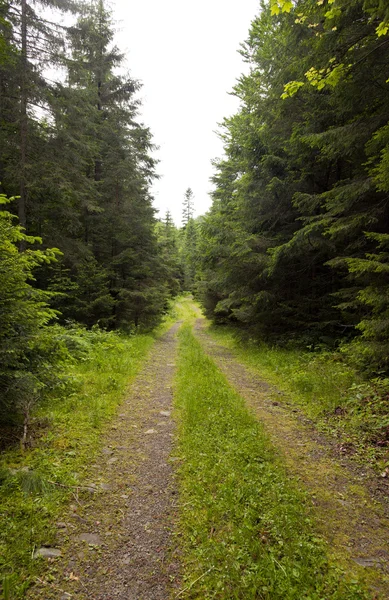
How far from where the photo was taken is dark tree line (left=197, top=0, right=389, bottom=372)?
18.6 feet

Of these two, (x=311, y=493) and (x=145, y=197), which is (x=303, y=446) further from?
(x=145, y=197)

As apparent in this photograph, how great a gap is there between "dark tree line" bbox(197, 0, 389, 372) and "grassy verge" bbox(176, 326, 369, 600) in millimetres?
3558

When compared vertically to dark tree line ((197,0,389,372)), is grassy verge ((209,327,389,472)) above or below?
below

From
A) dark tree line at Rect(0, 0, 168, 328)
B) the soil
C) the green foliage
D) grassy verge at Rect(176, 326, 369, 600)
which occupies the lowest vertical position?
the soil

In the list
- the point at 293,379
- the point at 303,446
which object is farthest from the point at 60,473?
the point at 293,379

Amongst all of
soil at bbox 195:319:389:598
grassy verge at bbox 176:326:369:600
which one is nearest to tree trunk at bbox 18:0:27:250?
grassy verge at bbox 176:326:369:600

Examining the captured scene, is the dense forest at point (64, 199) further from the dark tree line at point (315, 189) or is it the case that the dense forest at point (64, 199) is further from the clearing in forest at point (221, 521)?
Answer: the dark tree line at point (315, 189)

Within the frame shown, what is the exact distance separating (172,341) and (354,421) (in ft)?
37.8

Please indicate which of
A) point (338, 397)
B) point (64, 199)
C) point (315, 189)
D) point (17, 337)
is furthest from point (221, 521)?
point (64, 199)

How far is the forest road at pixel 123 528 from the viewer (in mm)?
2430

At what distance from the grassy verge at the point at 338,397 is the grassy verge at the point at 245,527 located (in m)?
1.44

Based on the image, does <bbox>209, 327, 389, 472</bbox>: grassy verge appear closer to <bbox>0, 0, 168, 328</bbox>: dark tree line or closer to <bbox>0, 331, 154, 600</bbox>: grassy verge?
<bbox>0, 331, 154, 600</bbox>: grassy verge

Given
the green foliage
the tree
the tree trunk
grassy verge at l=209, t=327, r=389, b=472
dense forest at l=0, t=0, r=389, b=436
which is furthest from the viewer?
the tree

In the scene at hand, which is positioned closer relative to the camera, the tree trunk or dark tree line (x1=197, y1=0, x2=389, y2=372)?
dark tree line (x1=197, y1=0, x2=389, y2=372)
